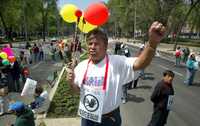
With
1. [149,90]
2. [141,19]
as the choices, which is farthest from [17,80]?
[141,19]

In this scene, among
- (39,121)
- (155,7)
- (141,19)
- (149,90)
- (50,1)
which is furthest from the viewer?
(50,1)

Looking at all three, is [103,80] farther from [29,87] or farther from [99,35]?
[29,87]

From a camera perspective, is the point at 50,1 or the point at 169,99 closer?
the point at 169,99

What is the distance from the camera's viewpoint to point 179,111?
1187 centimetres

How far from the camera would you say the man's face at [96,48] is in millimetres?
3930

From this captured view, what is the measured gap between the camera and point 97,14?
13.7 ft

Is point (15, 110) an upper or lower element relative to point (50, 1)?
lower

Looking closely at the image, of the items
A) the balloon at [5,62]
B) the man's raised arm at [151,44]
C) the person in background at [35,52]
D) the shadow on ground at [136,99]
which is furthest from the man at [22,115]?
the person in background at [35,52]

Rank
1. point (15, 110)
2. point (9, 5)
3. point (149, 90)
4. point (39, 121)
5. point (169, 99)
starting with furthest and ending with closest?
point (9, 5) → point (149, 90) → point (39, 121) → point (169, 99) → point (15, 110)

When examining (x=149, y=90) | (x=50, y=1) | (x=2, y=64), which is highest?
(x=50, y=1)

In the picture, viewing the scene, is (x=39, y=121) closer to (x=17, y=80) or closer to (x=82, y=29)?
(x=82, y=29)

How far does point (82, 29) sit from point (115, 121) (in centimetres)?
146

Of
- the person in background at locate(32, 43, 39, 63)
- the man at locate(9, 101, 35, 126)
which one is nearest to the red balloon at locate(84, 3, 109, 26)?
the man at locate(9, 101, 35, 126)

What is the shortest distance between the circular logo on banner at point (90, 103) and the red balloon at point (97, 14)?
0.84m
